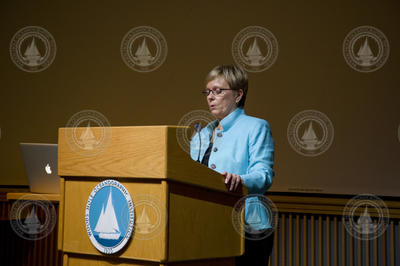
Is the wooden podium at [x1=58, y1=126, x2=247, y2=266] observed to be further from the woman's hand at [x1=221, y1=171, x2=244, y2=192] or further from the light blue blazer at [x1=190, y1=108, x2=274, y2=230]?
the light blue blazer at [x1=190, y1=108, x2=274, y2=230]

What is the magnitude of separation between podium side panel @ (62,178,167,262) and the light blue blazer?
0.46m

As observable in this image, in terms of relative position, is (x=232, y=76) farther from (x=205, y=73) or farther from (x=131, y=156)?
(x=205, y=73)

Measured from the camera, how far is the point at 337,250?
3615mm

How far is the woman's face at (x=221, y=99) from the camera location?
1988 millimetres

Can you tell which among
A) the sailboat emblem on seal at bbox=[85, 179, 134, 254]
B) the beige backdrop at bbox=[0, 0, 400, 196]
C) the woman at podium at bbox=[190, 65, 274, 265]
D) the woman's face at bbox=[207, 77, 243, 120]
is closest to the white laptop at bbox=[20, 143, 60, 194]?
the woman at podium at bbox=[190, 65, 274, 265]

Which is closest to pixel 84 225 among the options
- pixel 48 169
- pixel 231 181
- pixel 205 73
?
pixel 231 181

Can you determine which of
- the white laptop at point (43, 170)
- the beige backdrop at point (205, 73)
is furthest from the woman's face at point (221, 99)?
the beige backdrop at point (205, 73)

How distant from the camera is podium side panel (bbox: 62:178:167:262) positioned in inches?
52.0

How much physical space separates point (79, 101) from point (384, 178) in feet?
8.84

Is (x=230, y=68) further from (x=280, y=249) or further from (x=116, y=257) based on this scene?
(x=280, y=249)

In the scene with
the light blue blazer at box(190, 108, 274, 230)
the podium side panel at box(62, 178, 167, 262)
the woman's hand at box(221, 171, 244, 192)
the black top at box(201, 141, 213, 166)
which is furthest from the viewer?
the black top at box(201, 141, 213, 166)

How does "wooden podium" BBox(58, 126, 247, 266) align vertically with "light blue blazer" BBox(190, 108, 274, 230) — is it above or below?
below

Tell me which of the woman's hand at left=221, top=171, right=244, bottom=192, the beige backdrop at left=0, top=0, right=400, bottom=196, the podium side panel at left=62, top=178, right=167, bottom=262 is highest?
the beige backdrop at left=0, top=0, right=400, bottom=196

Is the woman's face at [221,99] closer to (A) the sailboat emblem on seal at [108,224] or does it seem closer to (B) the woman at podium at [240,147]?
(B) the woman at podium at [240,147]
